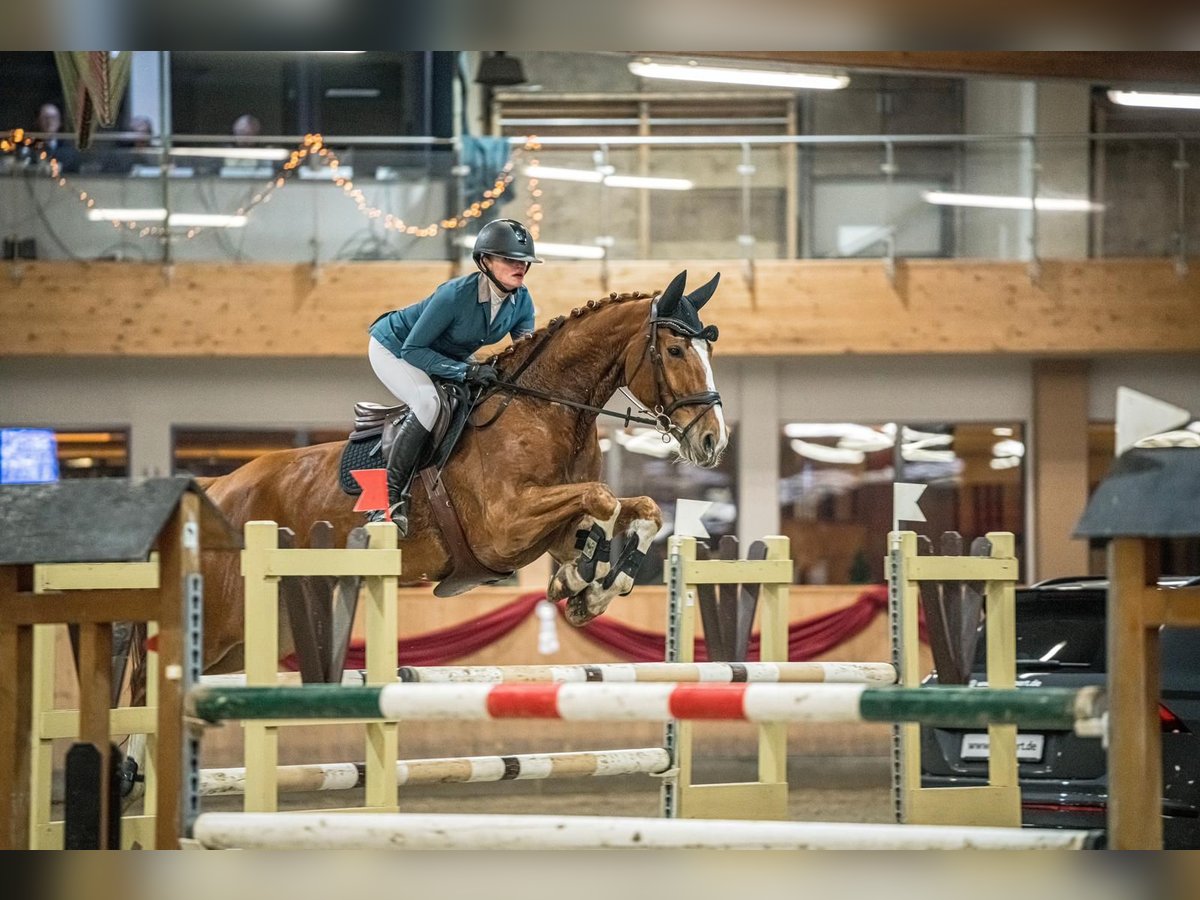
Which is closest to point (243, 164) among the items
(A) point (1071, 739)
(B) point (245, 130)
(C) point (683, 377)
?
(B) point (245, 130)

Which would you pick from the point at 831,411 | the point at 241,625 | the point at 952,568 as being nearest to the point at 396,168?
the point at 831,411

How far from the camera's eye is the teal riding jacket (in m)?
4.95

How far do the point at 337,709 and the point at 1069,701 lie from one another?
4.32ft

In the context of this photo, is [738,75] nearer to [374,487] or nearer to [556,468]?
[556,468]

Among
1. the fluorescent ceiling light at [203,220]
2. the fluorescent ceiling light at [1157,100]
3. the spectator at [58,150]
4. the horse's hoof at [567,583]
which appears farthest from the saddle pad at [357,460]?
the fluorescent ceiling light at [1157,100]

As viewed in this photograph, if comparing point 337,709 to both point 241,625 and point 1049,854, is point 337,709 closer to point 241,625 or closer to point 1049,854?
point 1049,854

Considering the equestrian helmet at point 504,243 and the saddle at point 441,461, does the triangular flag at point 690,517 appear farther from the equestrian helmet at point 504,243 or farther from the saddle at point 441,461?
the equestrian helmet at point 504,243

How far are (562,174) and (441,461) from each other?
19.7 ft

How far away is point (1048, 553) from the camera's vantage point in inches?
464

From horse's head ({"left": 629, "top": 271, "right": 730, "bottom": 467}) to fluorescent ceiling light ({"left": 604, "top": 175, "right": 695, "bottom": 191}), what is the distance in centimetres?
601

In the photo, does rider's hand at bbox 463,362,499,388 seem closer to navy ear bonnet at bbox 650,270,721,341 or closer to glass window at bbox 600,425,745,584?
navy ear bonnet at bbox 650,270,721,341

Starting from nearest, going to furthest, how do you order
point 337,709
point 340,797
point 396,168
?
1. point 337,709
2. point 340,797
3. point 396,168

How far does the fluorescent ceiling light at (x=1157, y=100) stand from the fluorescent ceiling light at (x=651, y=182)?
335 cm

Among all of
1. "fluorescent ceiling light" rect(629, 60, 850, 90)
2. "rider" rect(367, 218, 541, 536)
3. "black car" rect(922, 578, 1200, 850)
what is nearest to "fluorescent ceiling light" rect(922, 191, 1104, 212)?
"fluorescent ceiling light" rect(629, 60, 850, 90)
